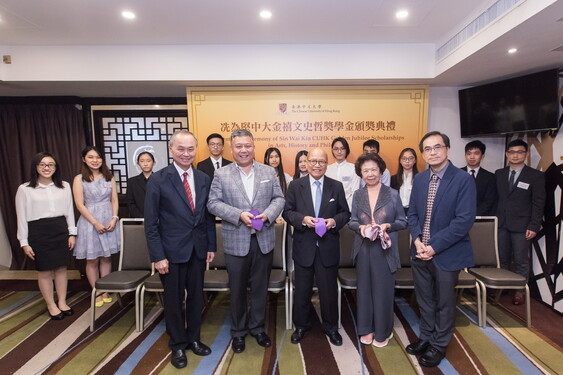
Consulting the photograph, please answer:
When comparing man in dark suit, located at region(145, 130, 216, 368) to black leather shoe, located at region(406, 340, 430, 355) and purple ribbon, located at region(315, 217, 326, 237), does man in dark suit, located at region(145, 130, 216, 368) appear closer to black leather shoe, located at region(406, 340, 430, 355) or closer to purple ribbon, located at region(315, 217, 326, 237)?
purple ribbon, located at region(315, 217, 326, 237)

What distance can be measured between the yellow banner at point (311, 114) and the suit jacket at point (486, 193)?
0.91 metres

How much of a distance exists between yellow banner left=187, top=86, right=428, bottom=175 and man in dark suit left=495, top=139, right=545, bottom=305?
1.12 meters

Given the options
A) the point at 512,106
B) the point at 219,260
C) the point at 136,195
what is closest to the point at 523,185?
the point at 512,106

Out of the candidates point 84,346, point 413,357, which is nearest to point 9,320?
point 84,346

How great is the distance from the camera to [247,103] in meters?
3.87

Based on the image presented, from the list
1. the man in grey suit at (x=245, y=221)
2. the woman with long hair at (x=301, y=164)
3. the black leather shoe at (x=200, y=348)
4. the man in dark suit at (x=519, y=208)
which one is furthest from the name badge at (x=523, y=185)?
the black leather shoe at (x=200, y=348)

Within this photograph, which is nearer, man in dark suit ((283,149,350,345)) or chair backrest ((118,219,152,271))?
man in dark suit ((283,149,350,345))

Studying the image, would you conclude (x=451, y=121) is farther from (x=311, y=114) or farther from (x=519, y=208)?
(x=311, y=114)

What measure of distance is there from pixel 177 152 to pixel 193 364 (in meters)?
1.56

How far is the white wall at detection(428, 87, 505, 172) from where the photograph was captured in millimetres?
4113

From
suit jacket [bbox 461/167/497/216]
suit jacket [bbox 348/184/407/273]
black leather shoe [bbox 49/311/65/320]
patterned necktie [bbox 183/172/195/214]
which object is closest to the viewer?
patterned necktie [bbox 183/172/195/214]

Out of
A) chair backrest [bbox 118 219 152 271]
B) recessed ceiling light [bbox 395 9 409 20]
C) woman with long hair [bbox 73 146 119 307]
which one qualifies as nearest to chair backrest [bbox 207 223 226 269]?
chair backrest [bbox 118 219 152 271]

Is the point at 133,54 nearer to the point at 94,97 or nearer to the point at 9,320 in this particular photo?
the point at 94,97

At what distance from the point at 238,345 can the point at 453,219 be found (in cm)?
185
